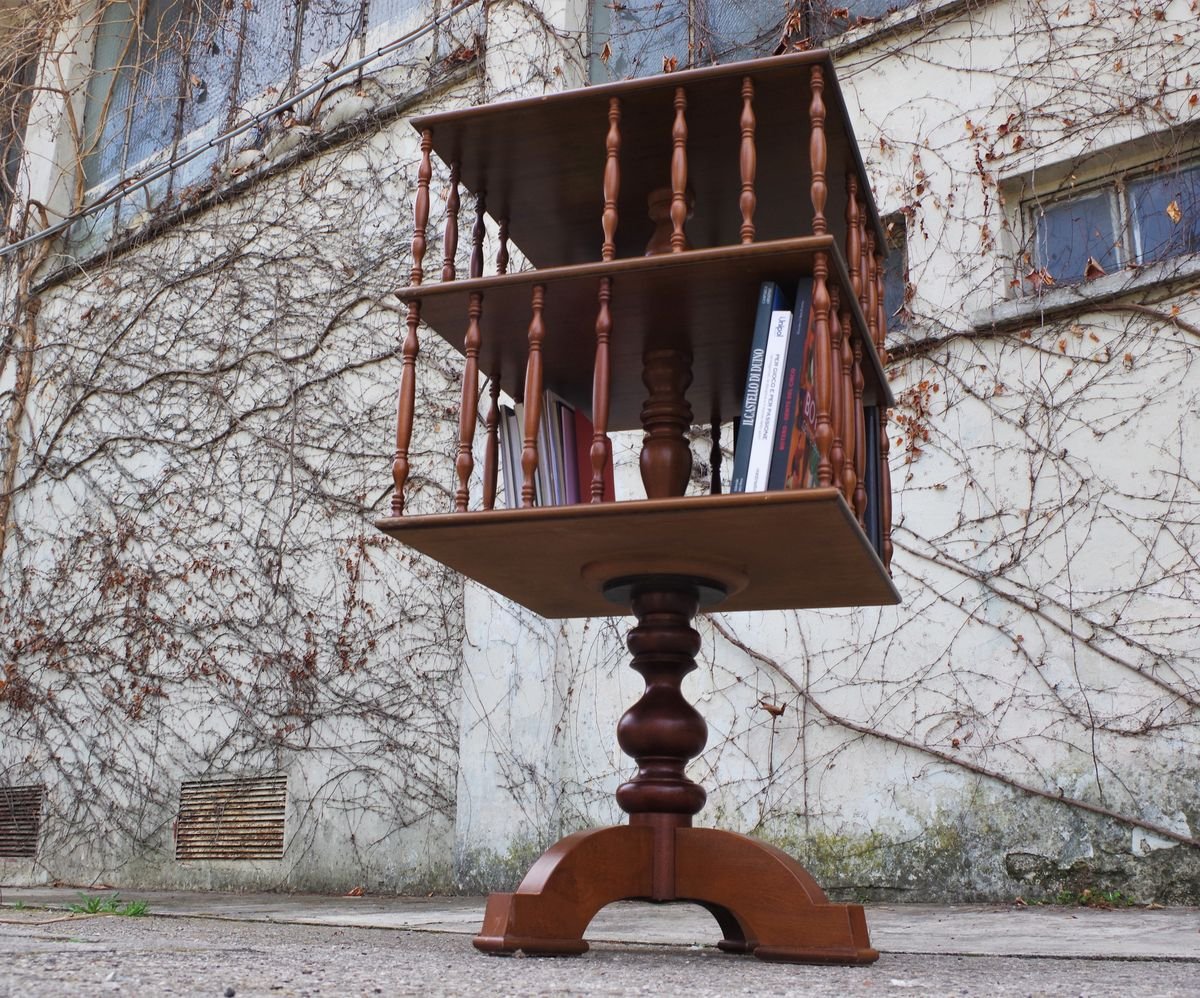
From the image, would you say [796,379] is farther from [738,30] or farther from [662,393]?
[738,30]

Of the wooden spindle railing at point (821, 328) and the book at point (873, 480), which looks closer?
the wooden spindle railing at point (821, 328)

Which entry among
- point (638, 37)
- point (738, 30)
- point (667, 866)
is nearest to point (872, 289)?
point (667, 866)

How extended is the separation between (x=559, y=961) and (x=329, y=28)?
4.85m

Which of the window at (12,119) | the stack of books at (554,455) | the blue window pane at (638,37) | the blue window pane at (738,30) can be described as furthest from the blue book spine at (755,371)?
the window at (12,119)

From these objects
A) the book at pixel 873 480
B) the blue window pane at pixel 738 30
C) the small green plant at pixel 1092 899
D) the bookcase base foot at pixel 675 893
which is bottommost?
the small green plant at pixel 1092 899

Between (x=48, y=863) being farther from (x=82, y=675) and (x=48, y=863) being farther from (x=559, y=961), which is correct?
(x=559, y=961)

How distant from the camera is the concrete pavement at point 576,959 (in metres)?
1.11

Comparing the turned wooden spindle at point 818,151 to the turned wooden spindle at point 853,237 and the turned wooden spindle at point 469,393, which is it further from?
the turned wooden spindle at point 469,393

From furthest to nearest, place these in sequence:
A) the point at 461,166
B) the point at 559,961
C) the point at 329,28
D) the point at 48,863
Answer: the point at 329,28, the point at 48,863, the point at 461,166, the point at 559,961

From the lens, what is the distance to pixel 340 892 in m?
3.91

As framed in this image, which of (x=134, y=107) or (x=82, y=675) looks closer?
(x=82, y=675)

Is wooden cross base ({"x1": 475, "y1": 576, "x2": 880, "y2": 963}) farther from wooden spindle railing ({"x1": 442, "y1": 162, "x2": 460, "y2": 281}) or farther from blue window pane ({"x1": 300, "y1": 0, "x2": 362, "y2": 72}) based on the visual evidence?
blue window pane ({"x1": 300, "y1": 0, "x2": 362, "y2": 72})

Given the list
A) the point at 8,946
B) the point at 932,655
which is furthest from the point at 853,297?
the point at 932,655

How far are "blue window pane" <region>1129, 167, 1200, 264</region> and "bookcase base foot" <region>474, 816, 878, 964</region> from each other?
2.37 metres
